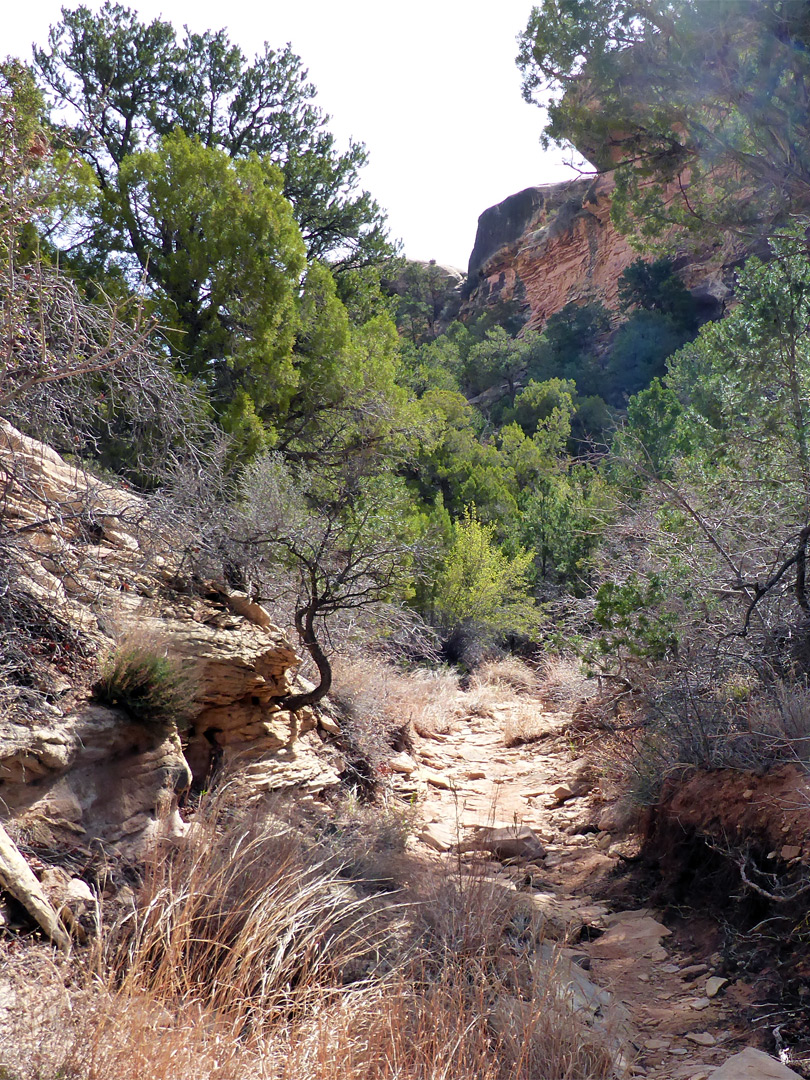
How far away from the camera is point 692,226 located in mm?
7527

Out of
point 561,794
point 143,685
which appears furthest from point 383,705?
point 143,685

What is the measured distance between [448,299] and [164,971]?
49478mm

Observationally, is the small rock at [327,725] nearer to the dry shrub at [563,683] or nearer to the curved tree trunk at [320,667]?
the curved tree trunk at [320,667]

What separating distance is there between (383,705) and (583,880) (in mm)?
3925

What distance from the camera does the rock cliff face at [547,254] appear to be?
137 ft

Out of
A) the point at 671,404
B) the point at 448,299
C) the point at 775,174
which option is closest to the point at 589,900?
the point at 775,174

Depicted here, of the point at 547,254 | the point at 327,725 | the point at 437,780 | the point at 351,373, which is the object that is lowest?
the point at 437,780

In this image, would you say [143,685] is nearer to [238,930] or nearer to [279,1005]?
[238,930]

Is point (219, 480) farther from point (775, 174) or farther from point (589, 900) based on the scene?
point (775, 174)

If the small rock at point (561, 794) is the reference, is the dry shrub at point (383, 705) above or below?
above

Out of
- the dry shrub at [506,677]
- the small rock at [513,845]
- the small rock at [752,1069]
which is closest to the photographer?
the small rock at [752,1069]

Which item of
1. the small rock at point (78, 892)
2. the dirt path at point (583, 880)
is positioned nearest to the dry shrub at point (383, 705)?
the dirt path at point (583, 880)

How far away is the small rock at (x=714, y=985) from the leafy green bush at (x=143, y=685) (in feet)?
11.7

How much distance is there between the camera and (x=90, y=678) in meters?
5.09
